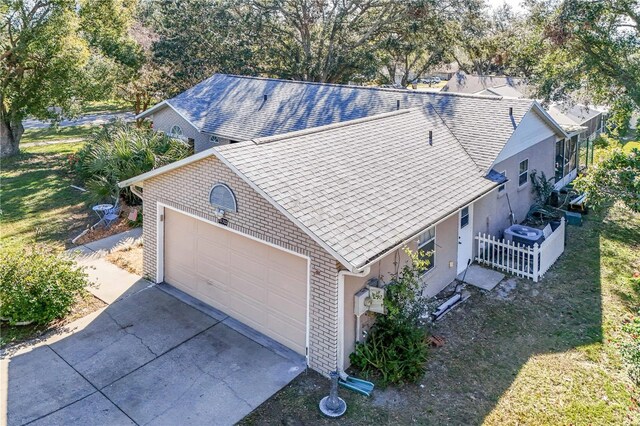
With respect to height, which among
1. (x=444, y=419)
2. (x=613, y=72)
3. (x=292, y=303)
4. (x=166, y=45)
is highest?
(x=166, y=45)

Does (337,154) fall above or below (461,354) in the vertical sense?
above

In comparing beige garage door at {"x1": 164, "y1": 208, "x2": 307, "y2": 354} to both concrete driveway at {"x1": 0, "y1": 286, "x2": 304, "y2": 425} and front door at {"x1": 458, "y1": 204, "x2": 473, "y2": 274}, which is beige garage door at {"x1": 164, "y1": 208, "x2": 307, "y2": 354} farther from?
front door at {"x1": 458, "y1": 204, "x2": 473, "y2": 274}

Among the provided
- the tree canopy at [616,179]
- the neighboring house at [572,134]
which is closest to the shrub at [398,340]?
the tree canopy at [616,179]

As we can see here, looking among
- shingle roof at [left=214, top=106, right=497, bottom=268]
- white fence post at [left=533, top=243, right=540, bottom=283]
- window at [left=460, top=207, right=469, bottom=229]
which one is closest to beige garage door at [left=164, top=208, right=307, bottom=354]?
shingle roof at [left=214, top=106, right=497, bottom=268]

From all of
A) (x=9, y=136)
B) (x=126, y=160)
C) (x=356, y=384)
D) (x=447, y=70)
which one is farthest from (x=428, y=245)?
(x=447, y=70)

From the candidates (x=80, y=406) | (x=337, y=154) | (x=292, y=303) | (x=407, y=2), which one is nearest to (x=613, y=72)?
(x=407, y=2)

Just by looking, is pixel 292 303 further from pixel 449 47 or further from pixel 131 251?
pixel 449 47
